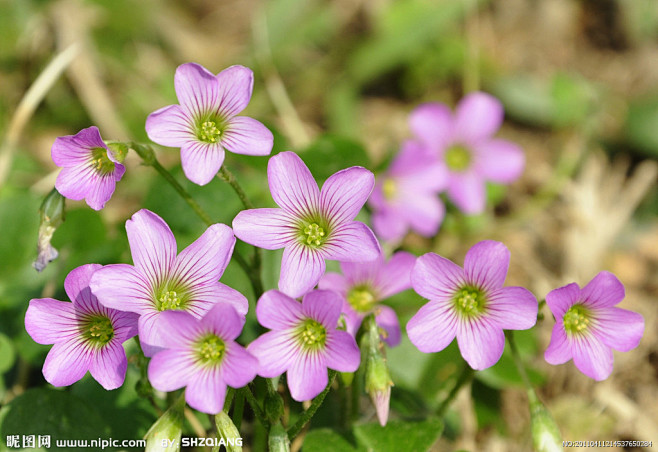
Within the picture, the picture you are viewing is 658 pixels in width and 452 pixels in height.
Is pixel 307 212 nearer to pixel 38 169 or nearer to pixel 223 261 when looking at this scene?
pixel 223 261

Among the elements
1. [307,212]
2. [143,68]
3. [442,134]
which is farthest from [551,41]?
[307,212]

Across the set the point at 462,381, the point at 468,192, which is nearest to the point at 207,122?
the point at 462,381

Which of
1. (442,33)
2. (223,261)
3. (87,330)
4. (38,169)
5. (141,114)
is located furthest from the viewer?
(442,33)

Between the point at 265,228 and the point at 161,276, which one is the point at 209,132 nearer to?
the point at 265,228

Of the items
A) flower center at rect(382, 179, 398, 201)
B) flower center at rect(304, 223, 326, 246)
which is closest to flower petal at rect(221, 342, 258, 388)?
flower center at rect(304, 223, 326, 246)

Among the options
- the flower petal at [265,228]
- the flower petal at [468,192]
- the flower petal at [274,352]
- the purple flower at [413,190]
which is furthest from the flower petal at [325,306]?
the flower petal at [468,192]

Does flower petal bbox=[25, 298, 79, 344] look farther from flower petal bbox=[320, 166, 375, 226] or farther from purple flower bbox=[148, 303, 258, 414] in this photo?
flower petal bbox=[320, 166, 375, 226]

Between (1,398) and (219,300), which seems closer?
(219,300)
